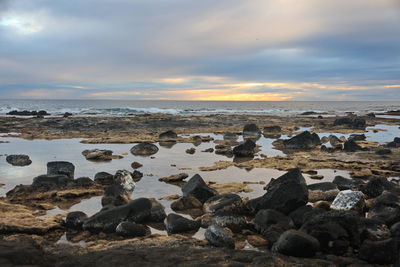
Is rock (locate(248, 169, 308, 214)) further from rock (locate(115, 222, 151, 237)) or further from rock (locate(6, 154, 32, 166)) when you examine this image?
rock (locate(6, 154, 32, 166))

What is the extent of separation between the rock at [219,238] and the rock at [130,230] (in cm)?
171

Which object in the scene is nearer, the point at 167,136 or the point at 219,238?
the point at 219,238

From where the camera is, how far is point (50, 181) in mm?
12508

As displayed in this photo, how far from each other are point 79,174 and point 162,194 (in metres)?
5.18

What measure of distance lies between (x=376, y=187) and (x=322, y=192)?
74.4 inches

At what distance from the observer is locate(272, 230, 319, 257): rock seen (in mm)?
6410

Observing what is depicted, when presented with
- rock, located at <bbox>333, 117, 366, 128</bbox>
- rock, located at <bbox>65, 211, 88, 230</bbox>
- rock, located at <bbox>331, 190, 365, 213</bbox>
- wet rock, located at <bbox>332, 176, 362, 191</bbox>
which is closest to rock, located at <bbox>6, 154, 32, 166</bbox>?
rock, located at <bbox>65, 211, 88, 230</bbox>

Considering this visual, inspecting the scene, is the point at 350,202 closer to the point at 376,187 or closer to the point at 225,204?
the point at 376,187

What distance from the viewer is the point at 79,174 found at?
595 inches

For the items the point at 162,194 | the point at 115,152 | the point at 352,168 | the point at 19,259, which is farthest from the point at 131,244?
the point at 115,152

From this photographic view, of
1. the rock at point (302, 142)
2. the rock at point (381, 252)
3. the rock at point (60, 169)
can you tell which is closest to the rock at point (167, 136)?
the rock at point (302, 142)

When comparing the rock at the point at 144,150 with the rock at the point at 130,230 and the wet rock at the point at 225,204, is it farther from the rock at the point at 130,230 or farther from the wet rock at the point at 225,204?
the rock at the point at 130,230

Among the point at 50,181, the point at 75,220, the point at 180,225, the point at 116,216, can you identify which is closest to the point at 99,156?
the point at 50,181

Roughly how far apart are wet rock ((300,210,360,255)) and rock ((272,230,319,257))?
37 centimetres
